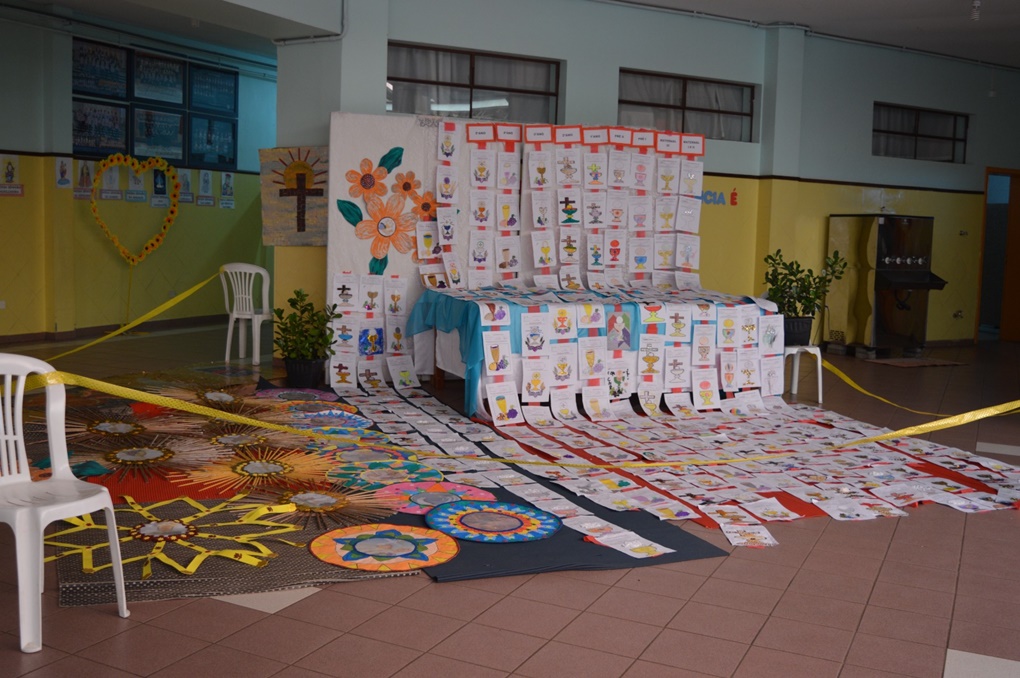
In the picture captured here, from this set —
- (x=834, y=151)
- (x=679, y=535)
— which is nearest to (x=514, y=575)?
(x=679, y=535)

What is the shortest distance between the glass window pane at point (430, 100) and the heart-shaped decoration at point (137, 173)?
3.70 meters

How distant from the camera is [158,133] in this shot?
11.3 metres

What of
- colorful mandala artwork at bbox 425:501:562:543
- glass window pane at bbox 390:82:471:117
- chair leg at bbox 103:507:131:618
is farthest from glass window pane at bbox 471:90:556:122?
chair leg at bbox 103:507:131:618

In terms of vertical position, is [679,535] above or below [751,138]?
below

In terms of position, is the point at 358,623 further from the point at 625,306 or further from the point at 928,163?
the point at 928,163

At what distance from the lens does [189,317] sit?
39.1 feet

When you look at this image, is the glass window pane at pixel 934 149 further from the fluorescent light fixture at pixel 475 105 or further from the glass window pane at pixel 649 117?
the fluorescent light fixture at pixel 475 105

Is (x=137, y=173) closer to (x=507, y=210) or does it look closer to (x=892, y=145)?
(x=507, y=210)

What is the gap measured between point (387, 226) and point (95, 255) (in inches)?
166

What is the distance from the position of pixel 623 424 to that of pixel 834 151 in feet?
19.1

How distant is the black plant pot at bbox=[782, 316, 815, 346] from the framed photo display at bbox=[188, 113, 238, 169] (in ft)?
23.8

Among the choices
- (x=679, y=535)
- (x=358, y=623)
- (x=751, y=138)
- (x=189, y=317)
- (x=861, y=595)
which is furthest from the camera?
(x=189, y=317)

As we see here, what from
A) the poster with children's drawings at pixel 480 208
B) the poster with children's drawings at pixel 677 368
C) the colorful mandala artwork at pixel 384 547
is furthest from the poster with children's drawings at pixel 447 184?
the colorful mandala artwork at pixel 384 547

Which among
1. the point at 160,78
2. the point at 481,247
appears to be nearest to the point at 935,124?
the point at 481,247
